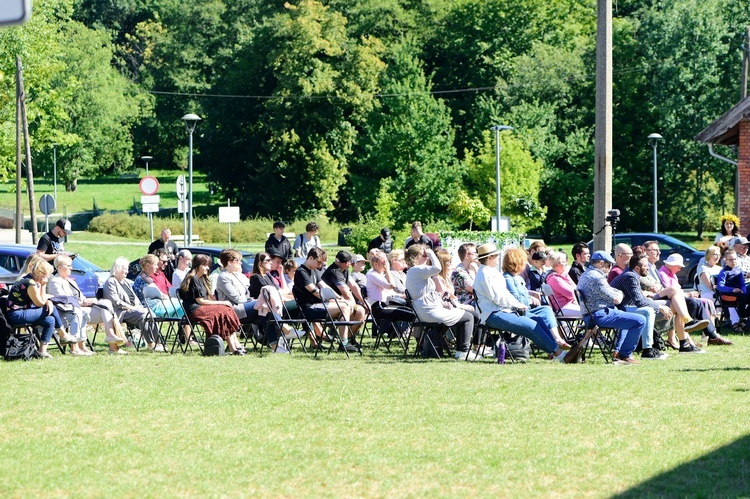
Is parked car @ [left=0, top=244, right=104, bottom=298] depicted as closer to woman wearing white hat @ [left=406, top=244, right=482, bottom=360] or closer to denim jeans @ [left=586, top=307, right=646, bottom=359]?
woman wearing white hat @ [left=406, top=244, right=482, bottom=360]

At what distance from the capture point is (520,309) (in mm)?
13516

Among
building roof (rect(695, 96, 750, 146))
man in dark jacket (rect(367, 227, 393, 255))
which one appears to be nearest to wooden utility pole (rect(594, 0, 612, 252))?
man in dark jacket (rect(367, 227, 393, 255))

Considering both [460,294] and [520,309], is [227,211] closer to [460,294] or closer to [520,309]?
[460,294]

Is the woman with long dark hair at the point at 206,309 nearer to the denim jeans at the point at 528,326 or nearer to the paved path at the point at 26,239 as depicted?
the denim jeans at the point at 528,326

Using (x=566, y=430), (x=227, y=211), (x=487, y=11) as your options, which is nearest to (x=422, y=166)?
(x=487, y=11)

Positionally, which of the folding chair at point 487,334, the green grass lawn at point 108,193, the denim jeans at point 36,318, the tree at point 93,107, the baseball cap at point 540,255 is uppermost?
the tree at point 93,107

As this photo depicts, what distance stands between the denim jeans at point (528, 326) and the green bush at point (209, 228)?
45.7 m

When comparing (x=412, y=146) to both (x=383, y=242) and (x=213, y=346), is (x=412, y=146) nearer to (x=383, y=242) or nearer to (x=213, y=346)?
(x=383, y=242)

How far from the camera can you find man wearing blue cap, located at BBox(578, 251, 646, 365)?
1326cm

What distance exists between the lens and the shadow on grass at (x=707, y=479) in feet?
22.5

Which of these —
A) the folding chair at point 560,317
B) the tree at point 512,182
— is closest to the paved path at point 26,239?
the tree at point 512,182

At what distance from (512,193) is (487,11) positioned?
19.2m

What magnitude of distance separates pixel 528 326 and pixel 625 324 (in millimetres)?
1124

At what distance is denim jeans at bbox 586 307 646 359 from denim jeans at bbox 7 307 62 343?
256 inches
